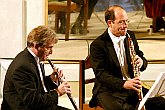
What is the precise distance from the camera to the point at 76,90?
4.73 meters

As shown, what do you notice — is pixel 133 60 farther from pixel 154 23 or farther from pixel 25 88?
pixel 154 23

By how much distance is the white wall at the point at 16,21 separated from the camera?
4.54m

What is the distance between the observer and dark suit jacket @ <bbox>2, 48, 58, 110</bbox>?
8.79 feet

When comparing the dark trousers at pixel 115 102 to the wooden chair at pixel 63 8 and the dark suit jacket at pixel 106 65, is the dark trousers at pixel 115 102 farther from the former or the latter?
the wooden chair at pixel 63 8

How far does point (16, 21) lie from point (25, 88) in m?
2.02

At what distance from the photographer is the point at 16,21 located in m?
4.58

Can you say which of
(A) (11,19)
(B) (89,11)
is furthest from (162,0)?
(A) (11,19)

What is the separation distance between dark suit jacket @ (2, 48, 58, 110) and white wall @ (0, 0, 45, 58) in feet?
5.97

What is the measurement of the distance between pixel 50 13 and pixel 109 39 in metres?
1.72

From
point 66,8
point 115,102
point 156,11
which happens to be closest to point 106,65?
point 115,102

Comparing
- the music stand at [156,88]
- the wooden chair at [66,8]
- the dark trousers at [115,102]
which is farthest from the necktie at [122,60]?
the wooden chair at [66,8]

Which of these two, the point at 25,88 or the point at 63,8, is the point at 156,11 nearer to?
the point at 63,8

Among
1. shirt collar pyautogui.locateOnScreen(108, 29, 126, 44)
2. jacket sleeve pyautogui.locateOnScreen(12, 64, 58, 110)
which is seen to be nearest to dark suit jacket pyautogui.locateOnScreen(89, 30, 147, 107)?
shirt collar pyautogui.locateOnScreen(108, 29, 126, 44)

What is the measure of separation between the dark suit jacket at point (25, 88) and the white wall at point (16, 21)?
182cm
